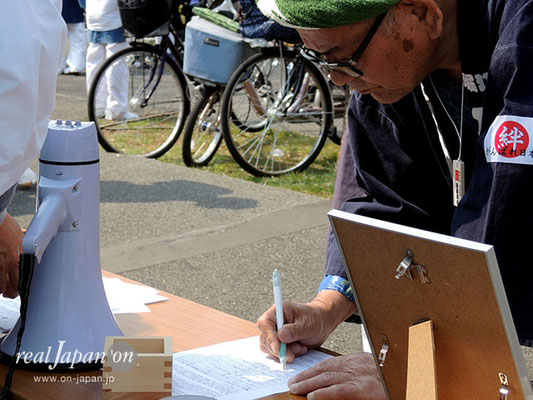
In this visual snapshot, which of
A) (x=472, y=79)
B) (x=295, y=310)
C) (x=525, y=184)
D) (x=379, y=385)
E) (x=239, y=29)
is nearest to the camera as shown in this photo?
(x=525, y=184)

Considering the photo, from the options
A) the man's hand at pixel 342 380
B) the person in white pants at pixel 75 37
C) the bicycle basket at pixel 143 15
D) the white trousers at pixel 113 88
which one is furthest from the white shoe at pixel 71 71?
the man's hand at pixel 342 380

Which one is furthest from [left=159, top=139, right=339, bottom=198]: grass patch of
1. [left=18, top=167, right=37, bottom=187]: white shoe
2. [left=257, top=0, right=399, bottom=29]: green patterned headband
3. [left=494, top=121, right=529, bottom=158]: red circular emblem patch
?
[left=494, top=121, right=529, bottom=158]: red circular emblem patch

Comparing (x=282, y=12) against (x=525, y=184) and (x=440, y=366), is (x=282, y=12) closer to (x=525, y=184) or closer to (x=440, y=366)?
(x=525, y=184)

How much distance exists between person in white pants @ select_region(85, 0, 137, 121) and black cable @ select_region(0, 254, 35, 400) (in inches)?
187

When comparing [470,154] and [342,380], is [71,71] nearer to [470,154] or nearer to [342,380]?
[470,154]

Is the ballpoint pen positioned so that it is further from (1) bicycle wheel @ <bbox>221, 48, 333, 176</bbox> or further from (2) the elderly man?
(1) bicycle wheel @ <bbox>221, 48, 333, 176</bbox>

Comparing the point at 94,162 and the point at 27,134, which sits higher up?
the point at 27,134

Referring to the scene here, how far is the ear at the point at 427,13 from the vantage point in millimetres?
1359

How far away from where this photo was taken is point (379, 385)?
1.35 metres

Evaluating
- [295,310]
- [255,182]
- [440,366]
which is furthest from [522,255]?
[255,182]

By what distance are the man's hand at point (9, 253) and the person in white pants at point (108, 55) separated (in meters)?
4.53

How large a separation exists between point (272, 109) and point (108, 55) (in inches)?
60.1

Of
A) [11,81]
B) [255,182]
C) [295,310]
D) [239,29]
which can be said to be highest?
[11,81]

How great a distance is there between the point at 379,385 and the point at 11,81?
730 millimetres
